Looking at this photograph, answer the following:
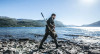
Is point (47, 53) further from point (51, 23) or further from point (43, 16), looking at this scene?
point (43, 16)

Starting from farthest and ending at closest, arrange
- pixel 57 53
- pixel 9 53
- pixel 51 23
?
pixel 51 23 < pixel 57 53 < pixel 9 53

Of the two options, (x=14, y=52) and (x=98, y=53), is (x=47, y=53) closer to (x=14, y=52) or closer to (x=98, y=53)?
(x=14, y=52)

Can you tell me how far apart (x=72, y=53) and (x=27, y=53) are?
3.77m

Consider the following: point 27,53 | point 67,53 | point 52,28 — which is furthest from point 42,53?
point 52,28

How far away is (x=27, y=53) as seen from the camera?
1086 centimetres

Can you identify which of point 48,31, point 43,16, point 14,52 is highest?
point 43,16

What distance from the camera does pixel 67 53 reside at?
11297mm

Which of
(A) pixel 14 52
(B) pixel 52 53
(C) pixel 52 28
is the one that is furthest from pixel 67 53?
(A) pixel 14 52

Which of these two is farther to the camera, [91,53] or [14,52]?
[91,53]

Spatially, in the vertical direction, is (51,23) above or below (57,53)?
above

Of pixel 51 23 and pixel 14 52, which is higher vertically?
pixel 51 23

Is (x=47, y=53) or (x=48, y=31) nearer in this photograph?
(x=47, y=53)

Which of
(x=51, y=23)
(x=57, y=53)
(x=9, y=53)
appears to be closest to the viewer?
(x=9, y=53)

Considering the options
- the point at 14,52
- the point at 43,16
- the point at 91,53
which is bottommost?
the point at 91,53
